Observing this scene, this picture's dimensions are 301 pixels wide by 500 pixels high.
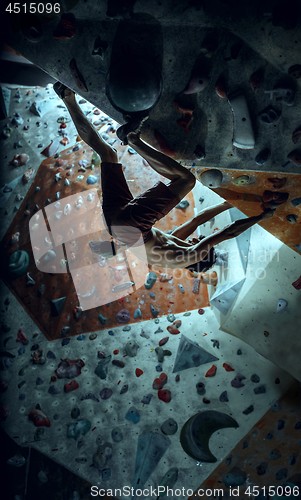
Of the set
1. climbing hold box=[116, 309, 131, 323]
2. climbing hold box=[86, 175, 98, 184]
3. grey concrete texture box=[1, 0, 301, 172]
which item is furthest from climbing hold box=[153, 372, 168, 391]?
grey concrete texture box=[1, 0, 301, 172]

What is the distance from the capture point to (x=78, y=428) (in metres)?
2.99

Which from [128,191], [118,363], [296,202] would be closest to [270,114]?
[296,202]

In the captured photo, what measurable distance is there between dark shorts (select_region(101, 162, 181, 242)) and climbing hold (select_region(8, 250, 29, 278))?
3.76 ft

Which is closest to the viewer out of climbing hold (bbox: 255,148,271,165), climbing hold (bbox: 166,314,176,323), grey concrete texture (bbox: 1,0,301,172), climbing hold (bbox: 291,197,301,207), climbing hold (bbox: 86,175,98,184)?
grey concrete texture (bbox: 1,0,301,172)

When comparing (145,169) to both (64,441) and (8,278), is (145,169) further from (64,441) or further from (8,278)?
(64,441)

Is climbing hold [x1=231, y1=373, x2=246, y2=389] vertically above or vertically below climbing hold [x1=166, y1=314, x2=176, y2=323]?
below

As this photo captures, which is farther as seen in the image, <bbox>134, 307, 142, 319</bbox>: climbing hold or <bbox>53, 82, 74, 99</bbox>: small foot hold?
<bbox>134, 307, 142, 319</bbox>: climbing hold

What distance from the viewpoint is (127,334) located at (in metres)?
3.25

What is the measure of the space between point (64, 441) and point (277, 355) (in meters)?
1.21

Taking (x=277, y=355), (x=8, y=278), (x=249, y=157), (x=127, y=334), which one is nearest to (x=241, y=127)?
(x=249, y=157)

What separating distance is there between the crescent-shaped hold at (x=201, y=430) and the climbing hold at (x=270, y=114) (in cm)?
159

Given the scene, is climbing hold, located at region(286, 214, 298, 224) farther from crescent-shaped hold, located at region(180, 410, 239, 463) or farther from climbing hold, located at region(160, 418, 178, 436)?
climbing hold, located at region(160, 418, 178, 436)

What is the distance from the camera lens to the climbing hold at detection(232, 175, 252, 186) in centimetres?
238

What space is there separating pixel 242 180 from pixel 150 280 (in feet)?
3.74
